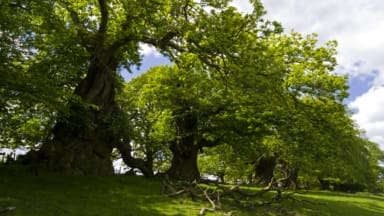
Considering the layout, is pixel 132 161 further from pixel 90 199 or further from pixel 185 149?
pixel 90 199

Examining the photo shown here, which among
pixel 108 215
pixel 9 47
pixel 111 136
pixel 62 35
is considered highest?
pixel 62 35

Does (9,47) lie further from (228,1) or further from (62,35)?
(228,1)

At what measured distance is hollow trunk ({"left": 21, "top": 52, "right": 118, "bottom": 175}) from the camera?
2305cm

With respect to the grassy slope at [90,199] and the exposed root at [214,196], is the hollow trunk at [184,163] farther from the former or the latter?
the exposed root at [214,196]

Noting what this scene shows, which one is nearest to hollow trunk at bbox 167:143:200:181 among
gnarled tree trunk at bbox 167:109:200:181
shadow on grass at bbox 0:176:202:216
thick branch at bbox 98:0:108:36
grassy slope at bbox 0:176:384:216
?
gnarled tree trunk at bbox 167:109:200:181

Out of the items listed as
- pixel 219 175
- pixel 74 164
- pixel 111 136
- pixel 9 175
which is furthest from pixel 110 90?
pixel 219 175

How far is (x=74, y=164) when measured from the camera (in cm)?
2362

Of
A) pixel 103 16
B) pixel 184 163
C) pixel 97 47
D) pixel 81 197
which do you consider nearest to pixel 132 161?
pixel 184 163

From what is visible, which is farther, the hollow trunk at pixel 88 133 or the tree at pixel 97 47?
the hollow trunk at pixel 88 133

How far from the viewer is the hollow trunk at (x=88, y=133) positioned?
23.0 meters

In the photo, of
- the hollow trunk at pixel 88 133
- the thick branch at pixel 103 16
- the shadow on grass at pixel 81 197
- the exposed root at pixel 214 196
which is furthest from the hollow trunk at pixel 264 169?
the thick branch at pixel 103 16

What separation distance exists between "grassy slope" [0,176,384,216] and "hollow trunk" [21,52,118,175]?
5.67 ft

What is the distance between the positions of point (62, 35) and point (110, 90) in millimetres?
5690

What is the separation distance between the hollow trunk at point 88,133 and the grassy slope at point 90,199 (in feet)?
5.67
